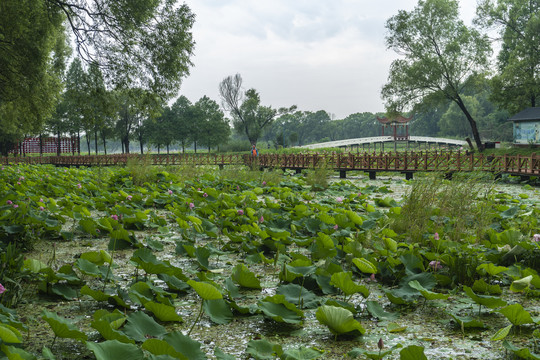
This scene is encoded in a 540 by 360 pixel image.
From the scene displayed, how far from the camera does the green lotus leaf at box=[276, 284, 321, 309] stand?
7.41 feet

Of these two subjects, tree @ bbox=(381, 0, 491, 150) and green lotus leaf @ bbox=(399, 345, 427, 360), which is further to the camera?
tree @ bbox=(381, 0, 491, 150)

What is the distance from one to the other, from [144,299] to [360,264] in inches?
49.2

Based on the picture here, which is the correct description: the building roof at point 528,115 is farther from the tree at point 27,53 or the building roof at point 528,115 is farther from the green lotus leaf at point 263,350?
the green lotus leaf at point 263,350

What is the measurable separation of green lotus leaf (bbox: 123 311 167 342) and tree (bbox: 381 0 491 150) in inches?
954

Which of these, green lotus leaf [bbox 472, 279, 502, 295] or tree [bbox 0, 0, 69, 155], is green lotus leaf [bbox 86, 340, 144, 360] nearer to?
green lotus leaf [bbox 472, 279, 502, 295]

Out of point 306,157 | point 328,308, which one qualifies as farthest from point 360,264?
point 306,157

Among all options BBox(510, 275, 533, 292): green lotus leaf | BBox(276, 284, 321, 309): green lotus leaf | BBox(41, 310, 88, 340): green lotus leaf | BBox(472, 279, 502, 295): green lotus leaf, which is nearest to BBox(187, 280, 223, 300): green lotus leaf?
BBox(41, 310, 88, 340): green lotus leaf

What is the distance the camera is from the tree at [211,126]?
150 feet

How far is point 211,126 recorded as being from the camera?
4569 cm

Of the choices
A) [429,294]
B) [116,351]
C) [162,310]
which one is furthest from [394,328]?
[116,351]

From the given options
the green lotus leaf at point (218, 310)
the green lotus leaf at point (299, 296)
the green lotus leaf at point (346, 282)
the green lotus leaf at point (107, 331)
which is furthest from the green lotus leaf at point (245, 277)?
the green lotus leaf at point (107, 331)

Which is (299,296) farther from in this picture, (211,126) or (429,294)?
(211,126)

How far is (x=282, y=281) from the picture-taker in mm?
2787

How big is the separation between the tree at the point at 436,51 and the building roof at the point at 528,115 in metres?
2.38
